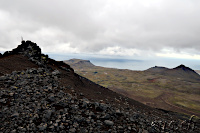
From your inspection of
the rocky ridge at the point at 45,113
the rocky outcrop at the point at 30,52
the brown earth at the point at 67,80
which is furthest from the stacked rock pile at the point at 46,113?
the rocky outcrop at the point at 30,52

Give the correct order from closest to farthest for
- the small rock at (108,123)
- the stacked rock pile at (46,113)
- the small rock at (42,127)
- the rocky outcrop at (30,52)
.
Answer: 1. the small rock at (42,127)
2. the stacked rock pile at (46,113)
3. the small rock at (108,123)
4. the rocky outcrop at (30,52)

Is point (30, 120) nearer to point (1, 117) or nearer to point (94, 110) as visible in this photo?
point (1, 117)

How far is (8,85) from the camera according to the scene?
565 inches

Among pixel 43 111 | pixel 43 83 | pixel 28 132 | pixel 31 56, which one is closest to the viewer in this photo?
pixel 28 132

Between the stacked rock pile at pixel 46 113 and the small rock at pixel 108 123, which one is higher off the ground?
the stacked rock pile at pixel 46 113

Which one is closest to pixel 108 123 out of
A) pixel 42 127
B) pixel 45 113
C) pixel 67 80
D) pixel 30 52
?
pixel 42 127

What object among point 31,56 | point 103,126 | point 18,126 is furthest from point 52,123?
point 31,56

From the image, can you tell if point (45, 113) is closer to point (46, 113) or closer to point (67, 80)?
point (46, 113)

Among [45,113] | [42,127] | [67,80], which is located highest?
[67,80]

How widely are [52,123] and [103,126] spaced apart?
17.7 ft

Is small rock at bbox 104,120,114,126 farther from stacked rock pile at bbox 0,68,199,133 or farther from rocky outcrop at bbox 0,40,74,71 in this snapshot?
rocky outcrop at bbox 0,40,74,71

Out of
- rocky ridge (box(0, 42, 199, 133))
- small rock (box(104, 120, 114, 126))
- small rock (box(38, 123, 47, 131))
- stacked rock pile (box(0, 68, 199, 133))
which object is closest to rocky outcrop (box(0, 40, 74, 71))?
rocky ridge (box(0, 42, 199, 133))

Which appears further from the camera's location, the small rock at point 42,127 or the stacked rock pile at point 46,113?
the stacked rock pile at point 46,113

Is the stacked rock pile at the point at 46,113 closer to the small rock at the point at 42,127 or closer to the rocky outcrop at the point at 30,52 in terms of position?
the small rock at the point at 42,127
